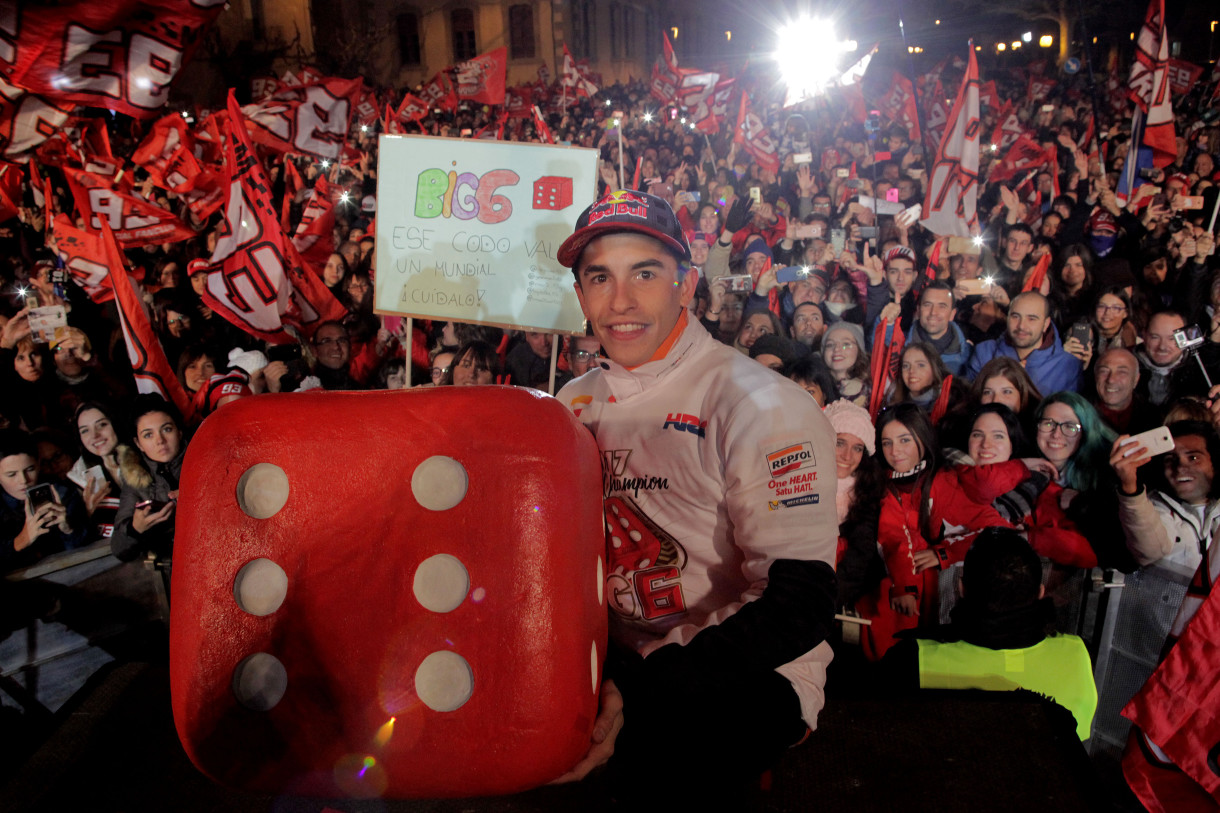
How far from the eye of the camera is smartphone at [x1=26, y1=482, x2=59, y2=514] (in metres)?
3.89

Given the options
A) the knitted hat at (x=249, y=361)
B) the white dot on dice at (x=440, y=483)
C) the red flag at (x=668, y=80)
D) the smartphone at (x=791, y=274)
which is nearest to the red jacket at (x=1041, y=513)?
the smartphone at (x=791, y=274)

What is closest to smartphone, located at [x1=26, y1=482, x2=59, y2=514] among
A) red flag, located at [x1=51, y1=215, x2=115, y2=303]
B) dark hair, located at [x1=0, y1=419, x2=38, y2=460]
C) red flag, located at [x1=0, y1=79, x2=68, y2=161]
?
dark hair, located at [x1=0, y1=419, x2=38, y2=460]

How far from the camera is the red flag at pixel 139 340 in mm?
3896

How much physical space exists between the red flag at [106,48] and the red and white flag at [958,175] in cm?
543

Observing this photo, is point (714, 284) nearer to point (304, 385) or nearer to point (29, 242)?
point (304, 385)

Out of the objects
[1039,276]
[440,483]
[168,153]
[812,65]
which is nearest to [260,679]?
[440,483]

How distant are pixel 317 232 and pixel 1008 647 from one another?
6384 mm

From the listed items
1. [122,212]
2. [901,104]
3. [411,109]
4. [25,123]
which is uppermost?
[411,109]

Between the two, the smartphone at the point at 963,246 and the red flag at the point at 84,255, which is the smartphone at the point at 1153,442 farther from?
the red flag at the point at 84,255

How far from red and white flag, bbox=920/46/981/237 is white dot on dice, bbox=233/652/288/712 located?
5.97 meters

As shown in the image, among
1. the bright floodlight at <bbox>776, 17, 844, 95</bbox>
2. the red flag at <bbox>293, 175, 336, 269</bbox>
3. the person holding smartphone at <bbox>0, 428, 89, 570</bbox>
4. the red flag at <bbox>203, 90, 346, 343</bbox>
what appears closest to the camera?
the person holding smartphone at <bbox>0, 428, 89, 570</bbox>

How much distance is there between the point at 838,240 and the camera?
6.56 metres

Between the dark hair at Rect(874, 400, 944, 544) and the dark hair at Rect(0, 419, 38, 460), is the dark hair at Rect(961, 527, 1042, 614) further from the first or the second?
the dark hair at Rect(0, 419, 38, 460)

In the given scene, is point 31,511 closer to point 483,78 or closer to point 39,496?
point 39,496
